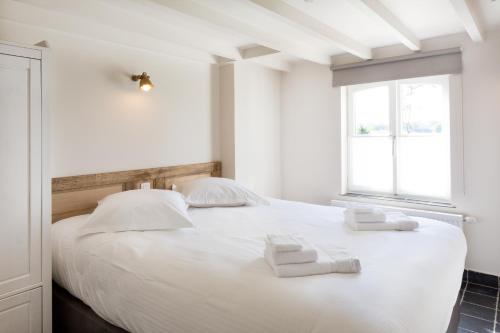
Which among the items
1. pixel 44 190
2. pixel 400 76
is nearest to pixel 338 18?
pixel 400 76

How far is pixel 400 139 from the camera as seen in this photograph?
3797 millimetres

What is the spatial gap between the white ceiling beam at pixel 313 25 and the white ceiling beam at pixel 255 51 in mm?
685

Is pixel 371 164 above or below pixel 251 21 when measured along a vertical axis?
below

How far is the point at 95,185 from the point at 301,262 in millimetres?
1930

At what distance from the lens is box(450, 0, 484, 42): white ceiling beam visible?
7.32ft

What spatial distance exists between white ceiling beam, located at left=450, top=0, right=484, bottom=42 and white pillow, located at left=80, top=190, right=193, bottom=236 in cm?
225

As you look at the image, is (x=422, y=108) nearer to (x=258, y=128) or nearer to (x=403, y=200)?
(x=403, y=200)

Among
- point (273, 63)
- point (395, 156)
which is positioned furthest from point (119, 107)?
point (395, 156)

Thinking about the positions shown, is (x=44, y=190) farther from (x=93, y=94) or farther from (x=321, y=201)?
(x=321, y=201)

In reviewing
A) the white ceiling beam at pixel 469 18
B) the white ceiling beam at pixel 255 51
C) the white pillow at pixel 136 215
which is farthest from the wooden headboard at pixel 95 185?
the white ceiling beam at pixel 469 18

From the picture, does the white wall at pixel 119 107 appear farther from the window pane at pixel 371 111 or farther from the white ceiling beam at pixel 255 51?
the window pane at pixel 371 111

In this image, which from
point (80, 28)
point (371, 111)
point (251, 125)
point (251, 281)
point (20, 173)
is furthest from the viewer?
point (251, 125)

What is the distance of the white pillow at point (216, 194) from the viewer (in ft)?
9.83

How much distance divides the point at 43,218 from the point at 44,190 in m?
0.16
